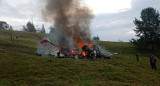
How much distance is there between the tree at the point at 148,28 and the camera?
43381mm

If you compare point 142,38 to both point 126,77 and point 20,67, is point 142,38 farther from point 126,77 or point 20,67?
point 20,67

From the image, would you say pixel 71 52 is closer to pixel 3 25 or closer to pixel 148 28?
pixel 148 28

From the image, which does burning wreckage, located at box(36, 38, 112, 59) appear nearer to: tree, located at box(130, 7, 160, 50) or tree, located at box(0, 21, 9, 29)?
tree, located at box(130, 7, 160, 50)

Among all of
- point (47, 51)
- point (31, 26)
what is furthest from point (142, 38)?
point (31, 26)

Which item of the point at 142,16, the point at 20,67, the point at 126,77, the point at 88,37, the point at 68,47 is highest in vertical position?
the point at 142,16

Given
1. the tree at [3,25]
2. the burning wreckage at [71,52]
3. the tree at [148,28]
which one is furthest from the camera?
the tree at [3,25]

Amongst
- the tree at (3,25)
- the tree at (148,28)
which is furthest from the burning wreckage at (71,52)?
the tree at (3,25)

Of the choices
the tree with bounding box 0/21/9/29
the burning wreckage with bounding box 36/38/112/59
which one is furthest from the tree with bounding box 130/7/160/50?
the tree with bounding box 0/21/9/29

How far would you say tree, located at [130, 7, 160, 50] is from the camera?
43381 millimetres

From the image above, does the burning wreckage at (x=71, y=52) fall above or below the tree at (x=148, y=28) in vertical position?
below

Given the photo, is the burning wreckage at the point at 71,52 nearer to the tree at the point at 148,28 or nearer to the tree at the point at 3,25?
the tree at the point at 148,28

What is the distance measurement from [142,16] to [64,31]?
1159 inches

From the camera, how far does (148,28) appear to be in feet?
142

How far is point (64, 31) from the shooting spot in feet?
97.9
